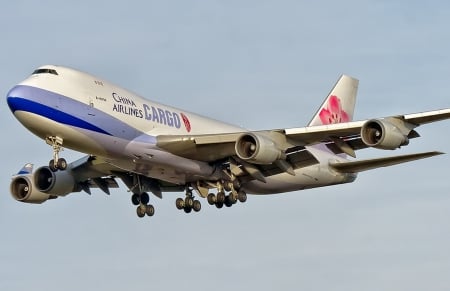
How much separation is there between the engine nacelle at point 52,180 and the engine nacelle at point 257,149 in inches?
429

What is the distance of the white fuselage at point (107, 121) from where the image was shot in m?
52.5

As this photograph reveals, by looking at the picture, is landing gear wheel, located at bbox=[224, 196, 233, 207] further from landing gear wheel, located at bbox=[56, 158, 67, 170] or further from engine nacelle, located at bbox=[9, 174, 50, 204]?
engine nacelle, located at bbox=[9, 174, 50, 204]

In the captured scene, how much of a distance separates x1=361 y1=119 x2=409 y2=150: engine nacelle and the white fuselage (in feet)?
27.4

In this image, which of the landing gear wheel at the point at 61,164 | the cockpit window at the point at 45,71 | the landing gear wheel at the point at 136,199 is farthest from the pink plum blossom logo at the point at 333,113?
the cockpit window at the point at 45,71

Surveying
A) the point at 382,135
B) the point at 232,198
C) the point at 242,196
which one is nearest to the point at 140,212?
the point at 232,198

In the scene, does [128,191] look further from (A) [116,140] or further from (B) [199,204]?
(A) [116,140]

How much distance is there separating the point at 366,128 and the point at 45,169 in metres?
17.4

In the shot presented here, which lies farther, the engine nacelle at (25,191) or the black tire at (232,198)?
the engine nacelle at (25,191)

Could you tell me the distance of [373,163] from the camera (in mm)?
59531

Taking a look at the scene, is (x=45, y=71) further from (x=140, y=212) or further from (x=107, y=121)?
(x=140, y=212)

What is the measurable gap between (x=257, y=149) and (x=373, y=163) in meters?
7.60

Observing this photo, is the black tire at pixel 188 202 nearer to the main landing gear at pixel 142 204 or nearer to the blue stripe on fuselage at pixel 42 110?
the main landing gear at pixel 142 204

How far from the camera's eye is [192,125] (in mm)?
57938

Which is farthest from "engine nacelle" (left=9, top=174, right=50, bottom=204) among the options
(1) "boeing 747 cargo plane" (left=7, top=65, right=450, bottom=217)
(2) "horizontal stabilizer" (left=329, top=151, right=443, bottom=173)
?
(2) "horizontal stabilizer" (left=329, top=151, right=443, bottom=173)
